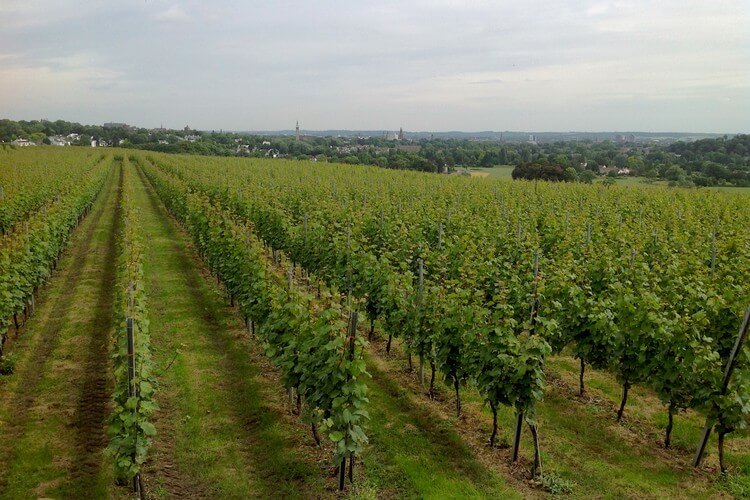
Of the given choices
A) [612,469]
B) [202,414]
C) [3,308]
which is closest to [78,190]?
[3,308]

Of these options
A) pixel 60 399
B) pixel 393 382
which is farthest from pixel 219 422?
pixel 393 382

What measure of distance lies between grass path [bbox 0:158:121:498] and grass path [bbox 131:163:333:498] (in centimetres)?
90

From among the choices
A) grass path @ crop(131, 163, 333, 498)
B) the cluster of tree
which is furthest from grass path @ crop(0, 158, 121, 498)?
the cluster of tree

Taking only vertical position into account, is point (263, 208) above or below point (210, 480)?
above

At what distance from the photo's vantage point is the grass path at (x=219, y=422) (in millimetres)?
6945

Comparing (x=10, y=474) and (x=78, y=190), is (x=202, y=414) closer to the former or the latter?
(x=10, y=474)

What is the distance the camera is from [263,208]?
18578 mm

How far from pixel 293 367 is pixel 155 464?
226cm

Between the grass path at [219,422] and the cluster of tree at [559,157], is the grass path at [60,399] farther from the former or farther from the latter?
the cluster of tree at [559,157]

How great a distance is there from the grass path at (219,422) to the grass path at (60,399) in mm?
899

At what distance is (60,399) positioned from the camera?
8.97 meters

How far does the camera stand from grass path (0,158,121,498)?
6.91 metres

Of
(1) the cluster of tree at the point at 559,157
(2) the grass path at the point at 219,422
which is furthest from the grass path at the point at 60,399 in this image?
(1) the cluster of tree at the point at 559,157

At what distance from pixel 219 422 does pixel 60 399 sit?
9.59 ft
